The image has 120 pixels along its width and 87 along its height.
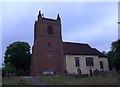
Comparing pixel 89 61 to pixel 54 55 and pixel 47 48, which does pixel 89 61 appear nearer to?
pixel 54 55

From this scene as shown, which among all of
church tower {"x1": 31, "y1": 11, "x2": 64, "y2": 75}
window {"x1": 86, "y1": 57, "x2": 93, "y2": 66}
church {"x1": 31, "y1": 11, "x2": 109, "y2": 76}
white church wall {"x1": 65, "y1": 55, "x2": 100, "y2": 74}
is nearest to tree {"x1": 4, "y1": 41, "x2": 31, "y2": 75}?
church {"x1": 31, "y1": 11, "x2": 109, "y2": 76}

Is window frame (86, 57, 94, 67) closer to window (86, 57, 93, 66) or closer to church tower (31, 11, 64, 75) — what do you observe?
window (86, 57, 93, 66)

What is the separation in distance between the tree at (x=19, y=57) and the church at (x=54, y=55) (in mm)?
9493

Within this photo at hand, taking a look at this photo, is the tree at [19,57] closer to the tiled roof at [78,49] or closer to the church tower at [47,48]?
the church tower at [47,48]

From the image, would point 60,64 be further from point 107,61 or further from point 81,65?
point 107,61

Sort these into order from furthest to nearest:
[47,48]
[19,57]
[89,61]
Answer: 1. [19,57]
2. [89,61]
3. [47,48]

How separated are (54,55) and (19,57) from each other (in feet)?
44.6

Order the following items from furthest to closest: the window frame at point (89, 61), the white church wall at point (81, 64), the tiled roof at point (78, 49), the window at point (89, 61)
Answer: the window at point (89, 61) < the window frame at point (89, 61) < the tiled roof at point (78, 49) < the white church wall at point (81, 64)

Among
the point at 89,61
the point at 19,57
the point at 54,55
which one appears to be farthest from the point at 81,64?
the point at 19,57

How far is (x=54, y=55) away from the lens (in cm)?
6450

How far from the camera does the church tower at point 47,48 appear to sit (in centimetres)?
6228

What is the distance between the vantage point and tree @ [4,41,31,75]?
7250 cm

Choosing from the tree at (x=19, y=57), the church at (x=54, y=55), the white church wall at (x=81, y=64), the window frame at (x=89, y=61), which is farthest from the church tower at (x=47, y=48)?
the tree at (x=19, y=57)

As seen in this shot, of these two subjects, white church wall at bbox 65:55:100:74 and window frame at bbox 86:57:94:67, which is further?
window frame at bbox 86:57:94:67
